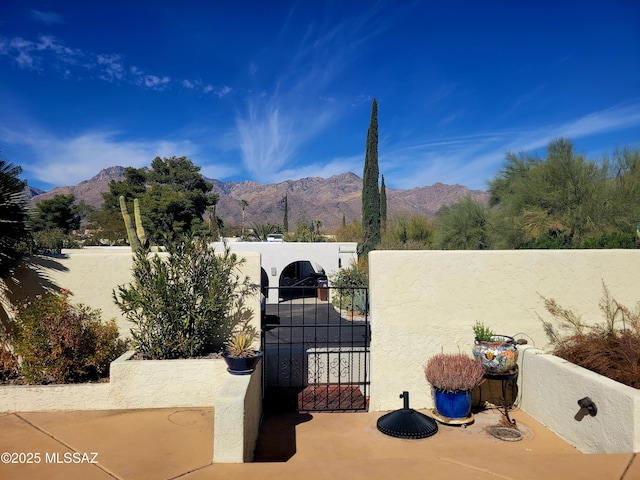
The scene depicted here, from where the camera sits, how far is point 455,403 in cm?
564

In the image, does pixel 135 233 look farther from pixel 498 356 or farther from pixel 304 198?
pixel 304 198

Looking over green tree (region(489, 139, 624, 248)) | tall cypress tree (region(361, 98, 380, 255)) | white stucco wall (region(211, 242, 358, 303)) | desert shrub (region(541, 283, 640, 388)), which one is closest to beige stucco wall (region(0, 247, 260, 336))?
desert shrub (region(541, 283, 640, 388))

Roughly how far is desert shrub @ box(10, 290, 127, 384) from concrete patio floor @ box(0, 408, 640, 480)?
0.54m

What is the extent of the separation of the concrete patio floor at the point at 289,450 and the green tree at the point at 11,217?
195cm

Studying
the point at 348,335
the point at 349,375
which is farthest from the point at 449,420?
the point at 348,335

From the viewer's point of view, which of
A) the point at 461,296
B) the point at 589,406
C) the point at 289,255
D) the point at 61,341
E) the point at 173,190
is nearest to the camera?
the point at 589,406

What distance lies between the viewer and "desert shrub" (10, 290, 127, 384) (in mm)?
5551

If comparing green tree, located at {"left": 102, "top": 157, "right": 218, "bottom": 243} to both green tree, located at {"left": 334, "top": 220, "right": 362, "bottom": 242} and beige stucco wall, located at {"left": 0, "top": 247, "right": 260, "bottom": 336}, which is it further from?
beige stucco wall, located at {"left": 0, "top": 247, "right": 260, "bottom": 336}

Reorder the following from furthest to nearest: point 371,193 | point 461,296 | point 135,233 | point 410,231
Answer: point 410,231 < point 371,193 < point 135,233 < point 461,296

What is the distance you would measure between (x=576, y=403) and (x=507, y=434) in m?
0.89

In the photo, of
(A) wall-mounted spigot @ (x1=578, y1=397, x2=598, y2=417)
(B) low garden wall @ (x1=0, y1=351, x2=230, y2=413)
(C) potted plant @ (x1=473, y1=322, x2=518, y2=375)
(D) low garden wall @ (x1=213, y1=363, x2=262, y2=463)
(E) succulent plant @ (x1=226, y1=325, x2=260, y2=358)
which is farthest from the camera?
(C) potted plant @ (x1=473, y1=322, x2=518, y2=375)

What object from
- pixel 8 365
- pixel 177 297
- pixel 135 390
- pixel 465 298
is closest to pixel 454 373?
pixel 465 298

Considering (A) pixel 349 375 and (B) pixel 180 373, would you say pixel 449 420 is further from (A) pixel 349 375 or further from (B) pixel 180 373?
(B) pixel 180 373

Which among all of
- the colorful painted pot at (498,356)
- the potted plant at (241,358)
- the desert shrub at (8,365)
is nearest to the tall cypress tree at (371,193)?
the colorful painted pot at (498,356)
